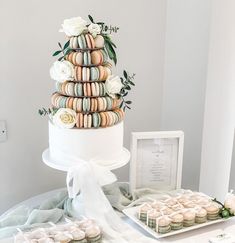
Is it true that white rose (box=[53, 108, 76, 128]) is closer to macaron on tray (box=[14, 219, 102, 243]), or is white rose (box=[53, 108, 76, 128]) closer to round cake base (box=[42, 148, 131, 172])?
round cake base (box=[42, 148, 131, 172])

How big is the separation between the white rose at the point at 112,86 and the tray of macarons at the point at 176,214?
38 centimetres

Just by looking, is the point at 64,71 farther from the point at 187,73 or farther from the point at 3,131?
the point at 187,73

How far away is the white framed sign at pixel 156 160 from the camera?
4.87 feet

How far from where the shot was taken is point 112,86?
129 cm

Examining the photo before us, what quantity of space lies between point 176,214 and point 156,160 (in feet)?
0.96

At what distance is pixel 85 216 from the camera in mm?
1282

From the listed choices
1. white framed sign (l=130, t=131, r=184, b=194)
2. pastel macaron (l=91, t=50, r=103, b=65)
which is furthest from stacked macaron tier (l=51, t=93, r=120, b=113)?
white framed sign (l=130, t=131, r=184, b=194)

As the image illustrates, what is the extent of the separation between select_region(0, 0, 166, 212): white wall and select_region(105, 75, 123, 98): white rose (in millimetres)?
468

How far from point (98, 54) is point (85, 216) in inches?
20.2

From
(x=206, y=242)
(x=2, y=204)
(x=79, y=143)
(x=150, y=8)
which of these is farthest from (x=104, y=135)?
(x=150, y=8)

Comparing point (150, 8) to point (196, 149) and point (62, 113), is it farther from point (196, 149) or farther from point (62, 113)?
point (62, 113)

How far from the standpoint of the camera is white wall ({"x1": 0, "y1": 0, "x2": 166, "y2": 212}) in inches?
63.0

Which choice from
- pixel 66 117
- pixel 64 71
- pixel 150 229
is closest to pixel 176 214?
pixel 150 229

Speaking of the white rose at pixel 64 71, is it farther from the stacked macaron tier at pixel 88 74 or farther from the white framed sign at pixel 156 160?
the white framed sign at pixel 156 160
